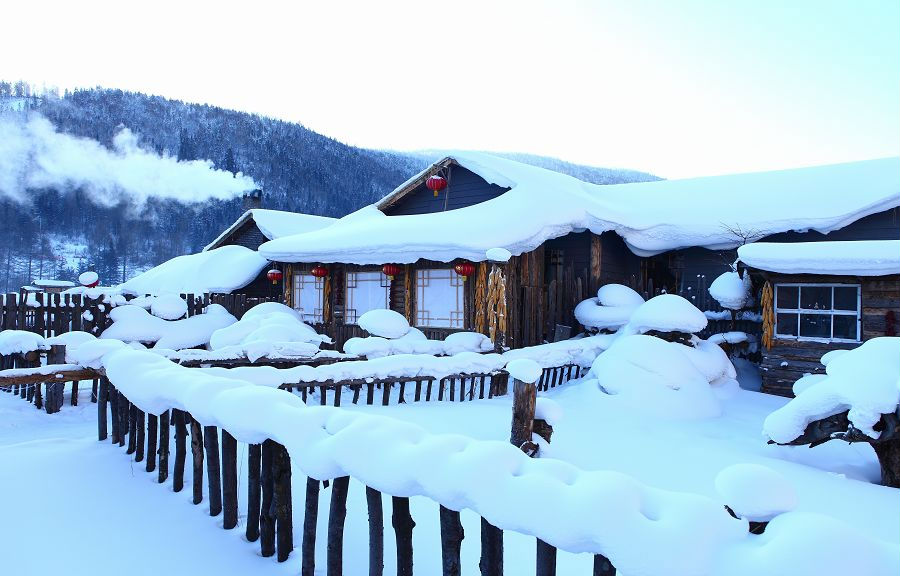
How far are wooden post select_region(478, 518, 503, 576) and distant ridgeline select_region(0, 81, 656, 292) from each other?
66.9 meters

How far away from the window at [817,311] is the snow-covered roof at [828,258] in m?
0.83

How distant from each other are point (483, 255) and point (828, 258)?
6.90 m

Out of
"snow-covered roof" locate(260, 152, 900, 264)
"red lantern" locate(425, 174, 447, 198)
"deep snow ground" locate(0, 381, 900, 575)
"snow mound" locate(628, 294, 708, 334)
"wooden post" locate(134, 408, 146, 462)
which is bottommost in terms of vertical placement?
"deep snow ground" locate(0, 381, 900, 575)

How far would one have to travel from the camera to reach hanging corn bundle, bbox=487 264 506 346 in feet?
41.5

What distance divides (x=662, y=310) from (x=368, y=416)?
31.5 ft

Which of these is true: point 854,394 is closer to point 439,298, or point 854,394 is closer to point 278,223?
point 439,298

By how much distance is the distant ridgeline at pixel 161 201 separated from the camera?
6238 centimetres

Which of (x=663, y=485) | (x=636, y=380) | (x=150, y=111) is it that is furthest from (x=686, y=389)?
(x=150, y=111)

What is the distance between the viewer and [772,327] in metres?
11.9

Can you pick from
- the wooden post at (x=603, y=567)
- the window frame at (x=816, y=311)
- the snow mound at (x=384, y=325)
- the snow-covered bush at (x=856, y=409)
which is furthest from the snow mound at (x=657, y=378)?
the wooden post at (x=603, y=567)

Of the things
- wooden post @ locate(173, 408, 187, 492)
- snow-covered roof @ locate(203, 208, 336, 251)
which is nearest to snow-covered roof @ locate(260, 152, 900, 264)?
snow-covered roof @ locate(203, 208, 336, 251)

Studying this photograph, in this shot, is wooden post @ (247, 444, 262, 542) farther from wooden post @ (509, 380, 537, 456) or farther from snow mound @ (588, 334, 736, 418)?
snow mound @ (588, 334, 736, 418)

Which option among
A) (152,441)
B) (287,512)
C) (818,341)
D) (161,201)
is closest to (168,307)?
(152,441)

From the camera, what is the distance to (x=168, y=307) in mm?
14500
